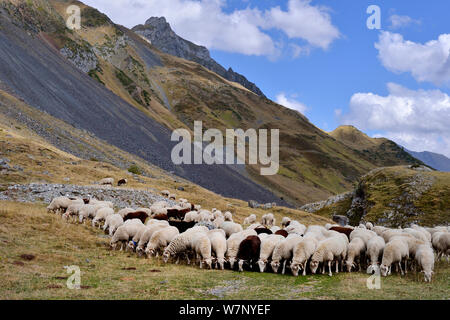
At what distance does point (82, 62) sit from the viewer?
10712cm

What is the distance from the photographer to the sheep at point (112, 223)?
2006 centimetres

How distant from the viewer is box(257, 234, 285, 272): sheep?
15.3 metres

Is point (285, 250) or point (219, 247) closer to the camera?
point (285, 250)

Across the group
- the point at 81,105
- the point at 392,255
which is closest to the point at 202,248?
the point at 392,255

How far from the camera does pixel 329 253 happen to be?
1488cm

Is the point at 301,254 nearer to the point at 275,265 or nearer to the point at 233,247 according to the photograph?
the point at 275,265

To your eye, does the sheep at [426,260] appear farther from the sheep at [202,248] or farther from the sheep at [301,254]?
the sheep at [202,248]

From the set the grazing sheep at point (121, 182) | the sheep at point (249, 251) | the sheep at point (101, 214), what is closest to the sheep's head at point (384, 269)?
the sheep at point (249, 251)

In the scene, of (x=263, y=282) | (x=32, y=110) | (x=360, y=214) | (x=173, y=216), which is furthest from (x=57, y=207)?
(x=360, y=214)

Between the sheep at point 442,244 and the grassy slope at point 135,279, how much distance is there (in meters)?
1.32

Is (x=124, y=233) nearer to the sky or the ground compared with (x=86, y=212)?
nearer to the ground

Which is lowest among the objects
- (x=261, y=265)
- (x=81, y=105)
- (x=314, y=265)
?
(x=261, y=265)

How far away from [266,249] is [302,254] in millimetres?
1732
